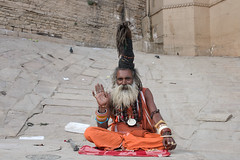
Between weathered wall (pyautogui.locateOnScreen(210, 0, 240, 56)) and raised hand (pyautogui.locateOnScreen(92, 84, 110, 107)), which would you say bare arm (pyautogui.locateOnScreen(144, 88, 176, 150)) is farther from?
weathered wall (pyautogui.locateOnScreen(210, 0, 240, 56))

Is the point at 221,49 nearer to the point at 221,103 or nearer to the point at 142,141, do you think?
the point at 221,103

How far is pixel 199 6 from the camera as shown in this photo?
45.6 ft

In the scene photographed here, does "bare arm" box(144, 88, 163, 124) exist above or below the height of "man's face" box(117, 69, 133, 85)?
below

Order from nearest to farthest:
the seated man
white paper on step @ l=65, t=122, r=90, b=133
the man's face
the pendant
A: the seated man < the pendant < the man's face < white paper on step @ l=65, t=122, r=90, b=133

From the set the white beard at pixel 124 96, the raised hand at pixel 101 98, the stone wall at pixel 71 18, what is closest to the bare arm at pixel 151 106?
the white beard at pixel 124 96

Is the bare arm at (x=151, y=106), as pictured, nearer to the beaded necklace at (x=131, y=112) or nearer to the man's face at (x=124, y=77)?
the beaded necklace at (x=131, y=112)

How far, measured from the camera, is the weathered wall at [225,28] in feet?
40.8

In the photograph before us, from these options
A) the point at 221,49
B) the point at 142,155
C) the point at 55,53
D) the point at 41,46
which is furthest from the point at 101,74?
the point at 221,49

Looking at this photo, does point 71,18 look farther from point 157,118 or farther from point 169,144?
point 169,144

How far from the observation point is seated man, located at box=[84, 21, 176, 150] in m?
2.38

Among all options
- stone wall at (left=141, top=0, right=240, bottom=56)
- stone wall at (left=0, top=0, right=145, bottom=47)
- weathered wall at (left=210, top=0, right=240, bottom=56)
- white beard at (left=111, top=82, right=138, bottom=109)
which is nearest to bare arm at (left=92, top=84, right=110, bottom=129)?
white beard at (left=111, top=82, right=138, bottom=109)

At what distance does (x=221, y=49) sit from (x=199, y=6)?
9.02ft

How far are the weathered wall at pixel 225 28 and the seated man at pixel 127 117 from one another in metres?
11.2

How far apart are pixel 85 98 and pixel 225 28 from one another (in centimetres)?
1024
